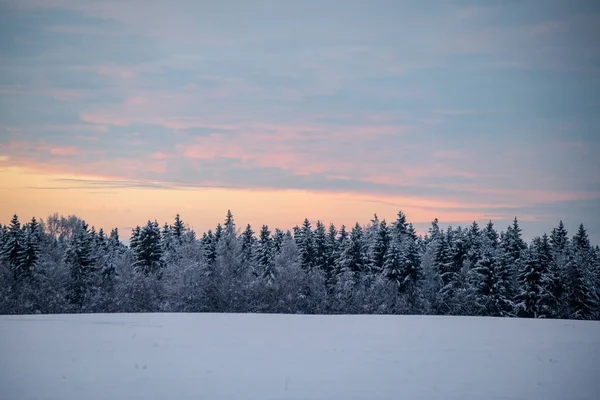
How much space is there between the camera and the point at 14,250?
92812 mm

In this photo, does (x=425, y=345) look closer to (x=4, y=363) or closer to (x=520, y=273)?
(x=4, y=363)

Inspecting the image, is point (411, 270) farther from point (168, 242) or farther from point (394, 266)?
point (168, 242)

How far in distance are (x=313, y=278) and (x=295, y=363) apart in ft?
230

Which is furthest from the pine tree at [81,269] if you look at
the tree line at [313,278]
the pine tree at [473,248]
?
the pine tree at [473,248]

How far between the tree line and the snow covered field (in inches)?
2055

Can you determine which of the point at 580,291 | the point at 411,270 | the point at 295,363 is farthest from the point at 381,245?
the point at 295,363

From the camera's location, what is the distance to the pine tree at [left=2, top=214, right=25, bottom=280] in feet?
301

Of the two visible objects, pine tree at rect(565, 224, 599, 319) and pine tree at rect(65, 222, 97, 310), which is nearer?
pine tree at rect(565, 224, 599, 319)

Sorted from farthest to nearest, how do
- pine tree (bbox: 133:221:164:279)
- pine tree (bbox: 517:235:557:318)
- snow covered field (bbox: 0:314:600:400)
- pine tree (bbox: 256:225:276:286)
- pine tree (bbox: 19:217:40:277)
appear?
1. pine tree (bbox: 133:221:164:279)
2. pine tree (bbox: 19:217:40:277)
3. pine tree (bbox: 256:225:276:286)
4. pine tree (bbox: 517:235:557:318)
5. snow covered field (bbox: 0:314:600:400)

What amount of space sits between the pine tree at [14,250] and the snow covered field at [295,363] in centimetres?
6542

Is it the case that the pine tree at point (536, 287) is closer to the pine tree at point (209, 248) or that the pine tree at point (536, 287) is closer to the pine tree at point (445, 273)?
the pine tree at point (445, 273)

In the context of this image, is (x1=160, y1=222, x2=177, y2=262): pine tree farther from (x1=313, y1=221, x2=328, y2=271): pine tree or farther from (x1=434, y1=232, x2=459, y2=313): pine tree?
(x1=434, y1=232, x2=459, y2=313): pine tree

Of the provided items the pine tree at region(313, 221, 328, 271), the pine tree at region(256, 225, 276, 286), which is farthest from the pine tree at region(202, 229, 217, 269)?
the pine tree at region(313, 221, 328, 271)

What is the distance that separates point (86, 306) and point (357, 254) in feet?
126
